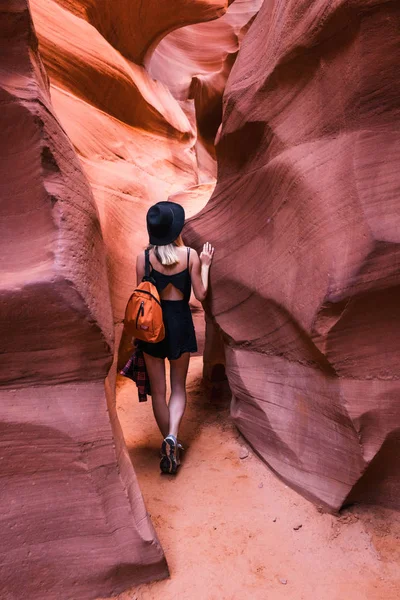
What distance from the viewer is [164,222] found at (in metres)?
3.17

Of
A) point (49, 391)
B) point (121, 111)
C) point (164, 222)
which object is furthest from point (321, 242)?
point (121, 111)

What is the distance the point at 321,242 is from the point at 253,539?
5.53ft

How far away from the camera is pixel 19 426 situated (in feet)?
7.07

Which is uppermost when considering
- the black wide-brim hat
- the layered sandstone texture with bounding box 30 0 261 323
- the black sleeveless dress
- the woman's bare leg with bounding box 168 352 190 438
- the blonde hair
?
the layered sandstone texture with bounding box 30 0 261 323

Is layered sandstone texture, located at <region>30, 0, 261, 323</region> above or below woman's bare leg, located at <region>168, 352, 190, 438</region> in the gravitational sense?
above

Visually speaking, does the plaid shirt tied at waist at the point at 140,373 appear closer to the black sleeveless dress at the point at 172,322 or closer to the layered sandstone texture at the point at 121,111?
the black sleeveless dress at the point at 172,322

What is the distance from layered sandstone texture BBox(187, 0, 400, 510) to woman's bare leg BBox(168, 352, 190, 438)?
0.46 m

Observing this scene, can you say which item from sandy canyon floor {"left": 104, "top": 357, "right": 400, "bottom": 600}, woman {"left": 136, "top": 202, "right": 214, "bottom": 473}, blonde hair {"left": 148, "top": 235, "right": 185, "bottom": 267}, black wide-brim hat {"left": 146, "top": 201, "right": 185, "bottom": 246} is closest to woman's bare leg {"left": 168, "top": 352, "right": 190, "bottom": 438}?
woman {"left": 136, "top": 202, "right": 214, "bottom": 473}

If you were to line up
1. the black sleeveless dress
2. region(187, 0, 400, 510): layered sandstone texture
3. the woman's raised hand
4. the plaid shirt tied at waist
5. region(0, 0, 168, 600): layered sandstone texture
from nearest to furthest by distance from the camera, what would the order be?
region(0, 0, 168, 600): layered sandstone texture < region(187, 0, 400, 510): layered sandstone texture < the black sleeveless dress < the plaid shirt tied at waist < the woman's raised hand

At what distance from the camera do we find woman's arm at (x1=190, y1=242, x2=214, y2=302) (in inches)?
134

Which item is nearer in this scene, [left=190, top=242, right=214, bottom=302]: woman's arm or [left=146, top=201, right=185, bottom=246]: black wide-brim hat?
[left=146, top=201, right=185, bottom=246]: black wide-brim hat

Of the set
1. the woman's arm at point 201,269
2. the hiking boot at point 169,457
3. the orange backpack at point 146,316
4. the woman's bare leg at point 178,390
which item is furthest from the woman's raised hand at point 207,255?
the hiking boot at point 169,457

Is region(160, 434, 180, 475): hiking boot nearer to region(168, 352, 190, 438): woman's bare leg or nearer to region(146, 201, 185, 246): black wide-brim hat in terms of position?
region(168, 352, 190, 438): woman's bare leg

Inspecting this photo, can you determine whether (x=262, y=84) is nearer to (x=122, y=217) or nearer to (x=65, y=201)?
(x=65, y=201)
